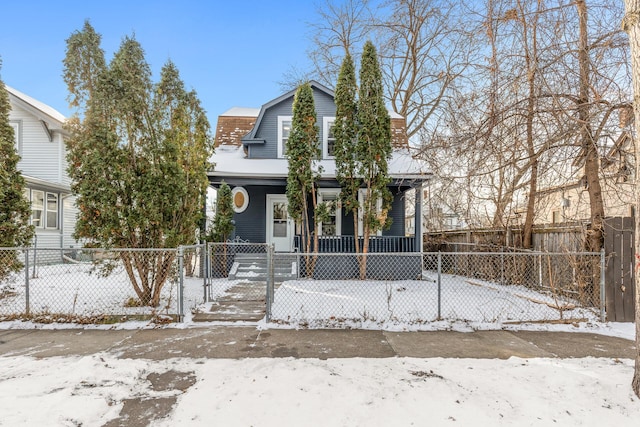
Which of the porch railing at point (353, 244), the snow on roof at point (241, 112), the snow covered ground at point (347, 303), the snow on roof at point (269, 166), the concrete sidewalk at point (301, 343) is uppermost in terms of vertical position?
the snow on roof at point (241, 112)

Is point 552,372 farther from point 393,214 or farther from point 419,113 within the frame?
point 419,113

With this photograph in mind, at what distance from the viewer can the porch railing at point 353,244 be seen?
9.96m

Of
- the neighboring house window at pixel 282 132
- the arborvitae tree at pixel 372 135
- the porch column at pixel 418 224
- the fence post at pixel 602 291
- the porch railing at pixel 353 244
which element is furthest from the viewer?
the neighboring house window at pixel 282 132

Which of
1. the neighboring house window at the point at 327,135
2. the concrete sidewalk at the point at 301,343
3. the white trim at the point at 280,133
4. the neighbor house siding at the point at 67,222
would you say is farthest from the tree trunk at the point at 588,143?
the neighbor house siding at the point at 67,222

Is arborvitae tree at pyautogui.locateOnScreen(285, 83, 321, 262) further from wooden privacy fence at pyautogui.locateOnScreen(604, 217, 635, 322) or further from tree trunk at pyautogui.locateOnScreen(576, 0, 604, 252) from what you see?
wooden privacy fence at pyautogui.locateOnScreen(604, 217, 635, 322)

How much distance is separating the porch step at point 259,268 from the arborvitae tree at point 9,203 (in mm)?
4661

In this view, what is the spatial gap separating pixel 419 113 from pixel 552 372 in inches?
670

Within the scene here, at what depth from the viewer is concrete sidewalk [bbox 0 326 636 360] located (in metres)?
4.04

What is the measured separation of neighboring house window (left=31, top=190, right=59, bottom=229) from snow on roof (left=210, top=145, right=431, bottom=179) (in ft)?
27.2

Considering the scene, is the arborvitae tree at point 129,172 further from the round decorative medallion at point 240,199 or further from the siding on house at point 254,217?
the siding on house at point 254,217

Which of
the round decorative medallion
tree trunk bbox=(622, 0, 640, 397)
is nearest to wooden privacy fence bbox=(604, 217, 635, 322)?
tree trunk bbox=(622, 0, 640, 397)

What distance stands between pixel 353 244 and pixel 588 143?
20.1ft

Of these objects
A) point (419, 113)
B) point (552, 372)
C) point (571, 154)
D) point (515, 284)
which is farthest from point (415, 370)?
point (419, 113)

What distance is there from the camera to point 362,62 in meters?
9.16
